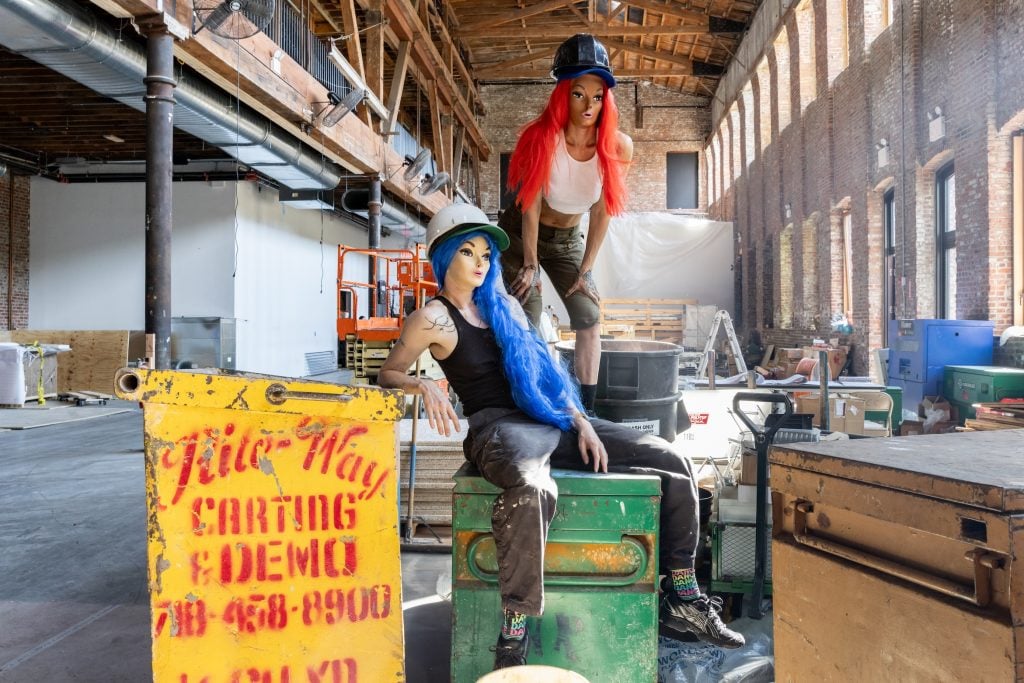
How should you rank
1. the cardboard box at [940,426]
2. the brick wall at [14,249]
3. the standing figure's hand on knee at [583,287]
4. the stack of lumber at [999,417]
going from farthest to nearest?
the brick wall at [14,249], the cardboard box at [940,426], the stack of lumber at [999,417], the standing figure's hand on knee at [583,287]

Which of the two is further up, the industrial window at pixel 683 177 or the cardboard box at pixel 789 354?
the industrial window at pixel 683 177

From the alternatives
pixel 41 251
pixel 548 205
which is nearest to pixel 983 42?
pixel 548 205

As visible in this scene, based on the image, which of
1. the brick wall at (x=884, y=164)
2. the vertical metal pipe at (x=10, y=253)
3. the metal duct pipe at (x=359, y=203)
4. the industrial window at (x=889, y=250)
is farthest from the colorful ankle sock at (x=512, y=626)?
the vertical metal pipe at (x=10, y=253)

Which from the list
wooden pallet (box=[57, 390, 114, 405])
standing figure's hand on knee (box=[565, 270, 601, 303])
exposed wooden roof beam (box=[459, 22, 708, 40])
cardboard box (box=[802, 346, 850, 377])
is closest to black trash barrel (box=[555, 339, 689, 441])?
standing figure's hand on knee (box=[565, 270, 601, 303])

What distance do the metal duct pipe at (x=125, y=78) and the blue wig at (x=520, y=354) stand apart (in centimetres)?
474

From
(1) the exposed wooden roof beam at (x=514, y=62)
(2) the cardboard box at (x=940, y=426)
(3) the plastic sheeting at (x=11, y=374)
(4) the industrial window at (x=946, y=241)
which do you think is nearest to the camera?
(2) the cardboard box at (x=940, y=426)

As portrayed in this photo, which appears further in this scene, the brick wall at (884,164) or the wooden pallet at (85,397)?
the wooden pallet at (85,397)

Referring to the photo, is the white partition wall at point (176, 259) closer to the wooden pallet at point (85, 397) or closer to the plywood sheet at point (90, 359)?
the plywood sheet at point (90, 359)

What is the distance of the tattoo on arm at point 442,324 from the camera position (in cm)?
273

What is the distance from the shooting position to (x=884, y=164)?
37.9ft

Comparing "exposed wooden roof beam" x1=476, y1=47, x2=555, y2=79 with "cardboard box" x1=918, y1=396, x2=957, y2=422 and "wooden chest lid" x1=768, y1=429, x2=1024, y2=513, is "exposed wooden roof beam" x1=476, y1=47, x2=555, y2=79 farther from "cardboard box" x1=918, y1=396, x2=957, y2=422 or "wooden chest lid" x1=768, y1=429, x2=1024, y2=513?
"wooden chest lid" x1=768, y1=429, x2=1024, y2=513

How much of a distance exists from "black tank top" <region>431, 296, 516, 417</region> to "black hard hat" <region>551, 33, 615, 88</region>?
128cm

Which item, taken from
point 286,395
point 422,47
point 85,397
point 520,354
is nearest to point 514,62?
point 422,47

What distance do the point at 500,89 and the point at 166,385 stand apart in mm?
26915
